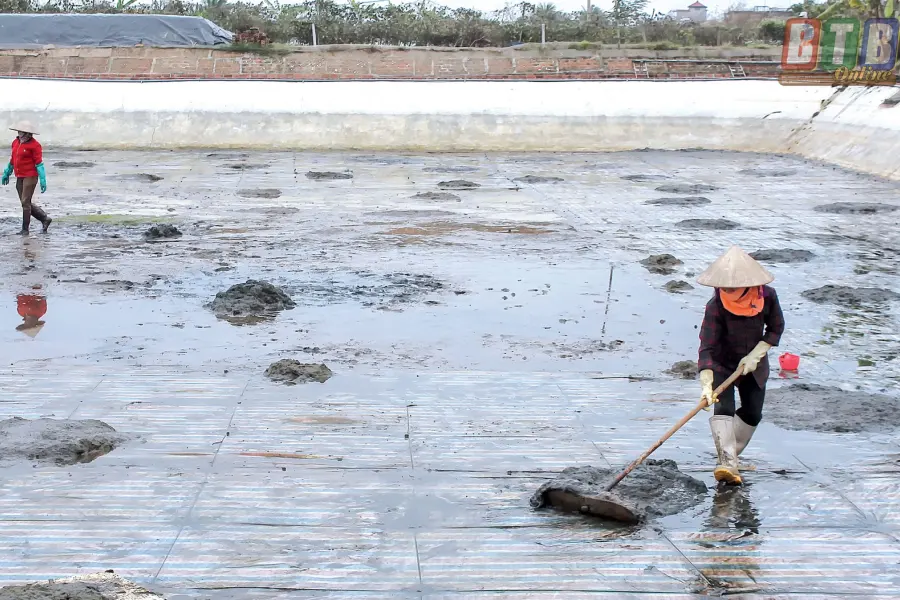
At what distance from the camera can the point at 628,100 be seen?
29.7 meters

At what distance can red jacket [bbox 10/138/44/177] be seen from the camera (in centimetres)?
1605

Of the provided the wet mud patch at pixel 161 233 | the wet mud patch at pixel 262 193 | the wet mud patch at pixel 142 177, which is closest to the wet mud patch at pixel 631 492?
the wet mud patch at pixel 161 233

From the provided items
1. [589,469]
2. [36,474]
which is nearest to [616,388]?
[589,469]

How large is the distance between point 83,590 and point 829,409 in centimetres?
589

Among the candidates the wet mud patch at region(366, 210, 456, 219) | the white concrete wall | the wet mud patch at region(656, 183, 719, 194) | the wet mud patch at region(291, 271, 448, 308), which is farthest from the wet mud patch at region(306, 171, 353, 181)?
the wet mud patch at region(291, 271, 448, 308)

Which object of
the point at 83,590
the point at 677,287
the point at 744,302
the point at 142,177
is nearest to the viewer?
the point at 83,590

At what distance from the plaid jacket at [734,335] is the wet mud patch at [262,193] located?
14444mm

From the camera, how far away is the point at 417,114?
29266 millimetres

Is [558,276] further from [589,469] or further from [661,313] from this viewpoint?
[589,469]

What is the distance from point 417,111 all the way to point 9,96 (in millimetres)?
10886

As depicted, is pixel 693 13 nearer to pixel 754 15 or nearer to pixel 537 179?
pixel 754 15

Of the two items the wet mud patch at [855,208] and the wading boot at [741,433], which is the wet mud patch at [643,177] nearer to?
the wet mud patch at [855,208]

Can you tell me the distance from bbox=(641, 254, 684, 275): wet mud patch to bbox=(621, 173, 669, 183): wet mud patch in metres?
8.60

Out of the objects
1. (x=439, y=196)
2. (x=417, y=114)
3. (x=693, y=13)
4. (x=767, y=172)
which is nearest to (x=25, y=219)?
(x=439, y=196)
